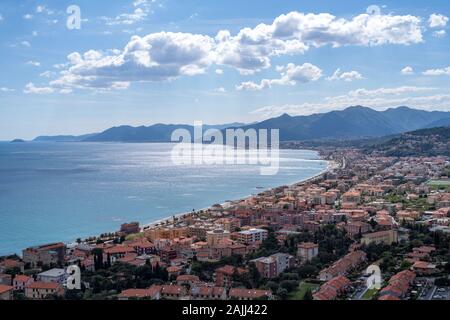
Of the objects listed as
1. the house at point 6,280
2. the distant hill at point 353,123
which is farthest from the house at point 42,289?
the distant hill at point 353,123

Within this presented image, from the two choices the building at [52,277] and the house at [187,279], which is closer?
the house at [187,279]

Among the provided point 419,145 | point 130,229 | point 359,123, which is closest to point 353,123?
point 359,123

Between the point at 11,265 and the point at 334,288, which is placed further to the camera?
the point at 11,265

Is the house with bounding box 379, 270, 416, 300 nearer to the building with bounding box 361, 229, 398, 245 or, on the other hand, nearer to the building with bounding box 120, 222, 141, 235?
the building with bounding box 361, 229, 398, 245

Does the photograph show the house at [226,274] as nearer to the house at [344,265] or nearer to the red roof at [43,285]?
the house at [344,265]

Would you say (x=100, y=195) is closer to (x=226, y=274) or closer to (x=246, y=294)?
(x=226, y=274)

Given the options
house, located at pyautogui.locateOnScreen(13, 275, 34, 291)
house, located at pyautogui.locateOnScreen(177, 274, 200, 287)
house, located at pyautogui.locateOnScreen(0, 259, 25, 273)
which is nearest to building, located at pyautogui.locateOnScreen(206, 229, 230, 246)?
house, located at pyautogui.locateOnScreen(177, 274, 200, 287)

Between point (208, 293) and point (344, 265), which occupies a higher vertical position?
point (208, 293)
